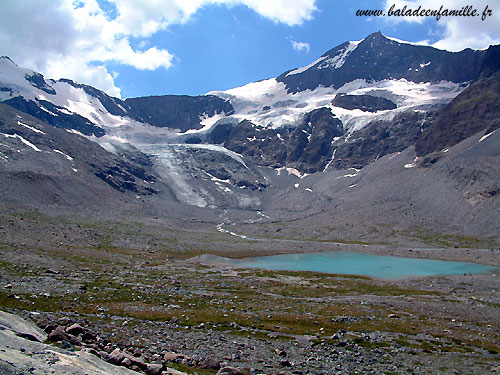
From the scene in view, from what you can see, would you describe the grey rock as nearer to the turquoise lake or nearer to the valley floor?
the valley floor

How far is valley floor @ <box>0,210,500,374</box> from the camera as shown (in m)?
28.5

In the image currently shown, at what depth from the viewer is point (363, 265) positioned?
118 metres

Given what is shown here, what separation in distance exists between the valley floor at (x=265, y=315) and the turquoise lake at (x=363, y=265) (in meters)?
15.8

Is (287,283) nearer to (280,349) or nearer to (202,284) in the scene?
(202,284)

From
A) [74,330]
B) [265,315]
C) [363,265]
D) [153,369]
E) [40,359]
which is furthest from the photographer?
[363,265]

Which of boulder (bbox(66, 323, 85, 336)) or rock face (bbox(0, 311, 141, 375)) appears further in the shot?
boulder (bbox(66, 323, 85, 336))

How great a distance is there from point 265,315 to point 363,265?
269 ft

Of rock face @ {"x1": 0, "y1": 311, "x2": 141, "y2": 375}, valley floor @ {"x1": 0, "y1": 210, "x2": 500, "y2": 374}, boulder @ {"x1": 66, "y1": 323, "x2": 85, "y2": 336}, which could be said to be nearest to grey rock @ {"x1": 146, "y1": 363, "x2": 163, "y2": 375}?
rock face @ {"x1": 0, "y1": 311, "x2": 141, "y2": 375}

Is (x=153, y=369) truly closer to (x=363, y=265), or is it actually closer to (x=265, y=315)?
(x=265, y=315)

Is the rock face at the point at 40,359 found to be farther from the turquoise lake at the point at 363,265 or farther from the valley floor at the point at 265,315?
the turquoise lake at the point at 363,265

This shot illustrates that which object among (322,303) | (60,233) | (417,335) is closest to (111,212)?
(60,233)

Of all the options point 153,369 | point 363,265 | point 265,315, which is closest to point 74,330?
point 153,369

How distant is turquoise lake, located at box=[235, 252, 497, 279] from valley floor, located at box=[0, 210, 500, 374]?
1579 cm

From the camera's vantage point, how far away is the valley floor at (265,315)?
28500mm
